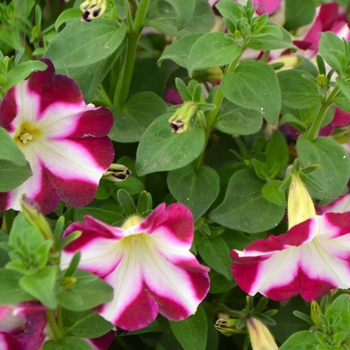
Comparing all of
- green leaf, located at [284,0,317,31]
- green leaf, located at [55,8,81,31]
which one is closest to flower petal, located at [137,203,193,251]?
green leaf, located at [55,8,81,31]

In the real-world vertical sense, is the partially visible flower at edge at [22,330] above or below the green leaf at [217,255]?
above

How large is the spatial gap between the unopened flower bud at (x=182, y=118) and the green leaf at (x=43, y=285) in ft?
0.69

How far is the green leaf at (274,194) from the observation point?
2.59ft

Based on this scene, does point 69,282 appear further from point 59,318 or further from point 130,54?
point 130,54

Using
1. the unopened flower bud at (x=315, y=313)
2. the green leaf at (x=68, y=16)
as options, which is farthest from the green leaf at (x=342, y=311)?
the green leaf at (x=68, y=16)

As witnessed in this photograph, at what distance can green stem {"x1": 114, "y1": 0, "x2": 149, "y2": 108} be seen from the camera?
2.55 ft

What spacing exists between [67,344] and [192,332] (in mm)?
161

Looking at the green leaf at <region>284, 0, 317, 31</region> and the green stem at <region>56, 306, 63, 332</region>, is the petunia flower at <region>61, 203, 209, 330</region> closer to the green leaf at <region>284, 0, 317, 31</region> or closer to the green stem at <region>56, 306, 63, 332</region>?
the green stem at <region>56, 306, 63, 332</region>

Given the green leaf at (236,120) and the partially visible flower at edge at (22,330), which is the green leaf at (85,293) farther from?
the green leaf at (236,120)

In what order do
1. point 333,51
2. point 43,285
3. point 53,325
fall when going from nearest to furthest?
1. point 43,285
2. point 53,325
3. point 333,51

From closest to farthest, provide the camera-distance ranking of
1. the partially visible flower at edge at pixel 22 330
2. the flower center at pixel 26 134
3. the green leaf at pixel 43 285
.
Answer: the green leaf at pixel 43 285 < the partially visible flower at edge at pixel 22 330 < the flower center at pixel 26 134

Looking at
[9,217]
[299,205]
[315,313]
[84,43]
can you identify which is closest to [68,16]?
[84,43]

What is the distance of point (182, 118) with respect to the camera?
66 centimetres

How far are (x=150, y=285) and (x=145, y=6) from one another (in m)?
0.36
